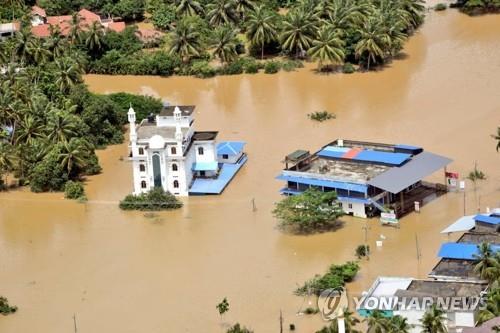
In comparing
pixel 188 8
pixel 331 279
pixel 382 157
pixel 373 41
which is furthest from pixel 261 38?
pixel 331 279

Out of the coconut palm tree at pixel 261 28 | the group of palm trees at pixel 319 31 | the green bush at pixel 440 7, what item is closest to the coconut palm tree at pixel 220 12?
the group of palm trees at pixel 319 31

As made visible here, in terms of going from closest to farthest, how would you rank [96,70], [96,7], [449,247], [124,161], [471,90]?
[449,247], [124,161], [471,90], [96,70], [96,7]

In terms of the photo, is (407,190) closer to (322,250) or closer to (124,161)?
A: (322,250)

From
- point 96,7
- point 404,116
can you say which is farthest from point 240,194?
point 96,7

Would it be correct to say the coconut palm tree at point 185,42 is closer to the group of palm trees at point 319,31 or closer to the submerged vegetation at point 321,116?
the group of palm trees at point 319,31

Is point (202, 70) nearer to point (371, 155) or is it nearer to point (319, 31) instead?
point (319, 31)
